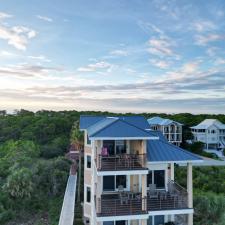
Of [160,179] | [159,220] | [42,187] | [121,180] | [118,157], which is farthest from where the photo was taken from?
[42,187]

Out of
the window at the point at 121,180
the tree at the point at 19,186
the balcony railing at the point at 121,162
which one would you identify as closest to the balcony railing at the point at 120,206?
the window at the point at 121,180

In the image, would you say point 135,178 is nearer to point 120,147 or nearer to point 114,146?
point 120,147

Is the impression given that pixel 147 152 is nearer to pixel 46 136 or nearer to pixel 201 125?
pixel 46 136

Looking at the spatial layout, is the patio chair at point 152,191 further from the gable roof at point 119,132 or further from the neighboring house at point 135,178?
the gable roof at point 119,132

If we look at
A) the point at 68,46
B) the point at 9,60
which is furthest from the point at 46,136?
the point at 68,46

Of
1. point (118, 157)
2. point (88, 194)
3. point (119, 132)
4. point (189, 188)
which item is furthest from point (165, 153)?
point (88, 194)
